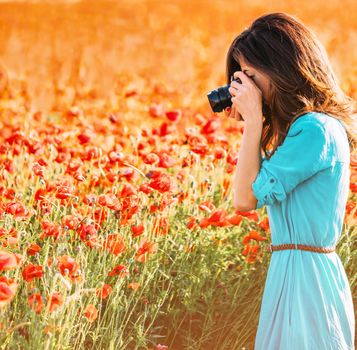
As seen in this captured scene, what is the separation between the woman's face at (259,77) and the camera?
2.10 m

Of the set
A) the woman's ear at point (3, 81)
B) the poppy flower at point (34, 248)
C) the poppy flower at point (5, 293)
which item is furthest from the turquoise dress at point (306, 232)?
the woman's ear at point (3, 81)

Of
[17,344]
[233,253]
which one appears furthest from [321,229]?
[233,253]

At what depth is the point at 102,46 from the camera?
24.4 feet

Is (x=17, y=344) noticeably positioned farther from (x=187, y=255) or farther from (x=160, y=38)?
(x=160, y=38)

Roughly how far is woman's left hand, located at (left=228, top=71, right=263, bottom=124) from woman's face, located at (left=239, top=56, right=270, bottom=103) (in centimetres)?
3

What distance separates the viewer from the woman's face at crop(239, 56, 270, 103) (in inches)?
82.8

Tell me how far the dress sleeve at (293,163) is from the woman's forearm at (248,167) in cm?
4

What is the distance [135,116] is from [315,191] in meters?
3.35

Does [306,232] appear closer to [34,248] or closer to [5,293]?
[5,293]

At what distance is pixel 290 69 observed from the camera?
6.85 feet

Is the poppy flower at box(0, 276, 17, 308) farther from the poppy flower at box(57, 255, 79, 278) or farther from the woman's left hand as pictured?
the woman's left hand

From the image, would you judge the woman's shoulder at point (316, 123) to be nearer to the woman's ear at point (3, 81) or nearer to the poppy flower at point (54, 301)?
the poppy flower at point (54, 301)

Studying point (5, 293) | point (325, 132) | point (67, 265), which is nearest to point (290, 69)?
point (325, 132)

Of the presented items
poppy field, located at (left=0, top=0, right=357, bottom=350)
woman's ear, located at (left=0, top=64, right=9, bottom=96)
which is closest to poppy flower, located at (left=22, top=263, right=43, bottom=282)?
poppy field, located at (left=0, top=0, right=357, bottom=350)
